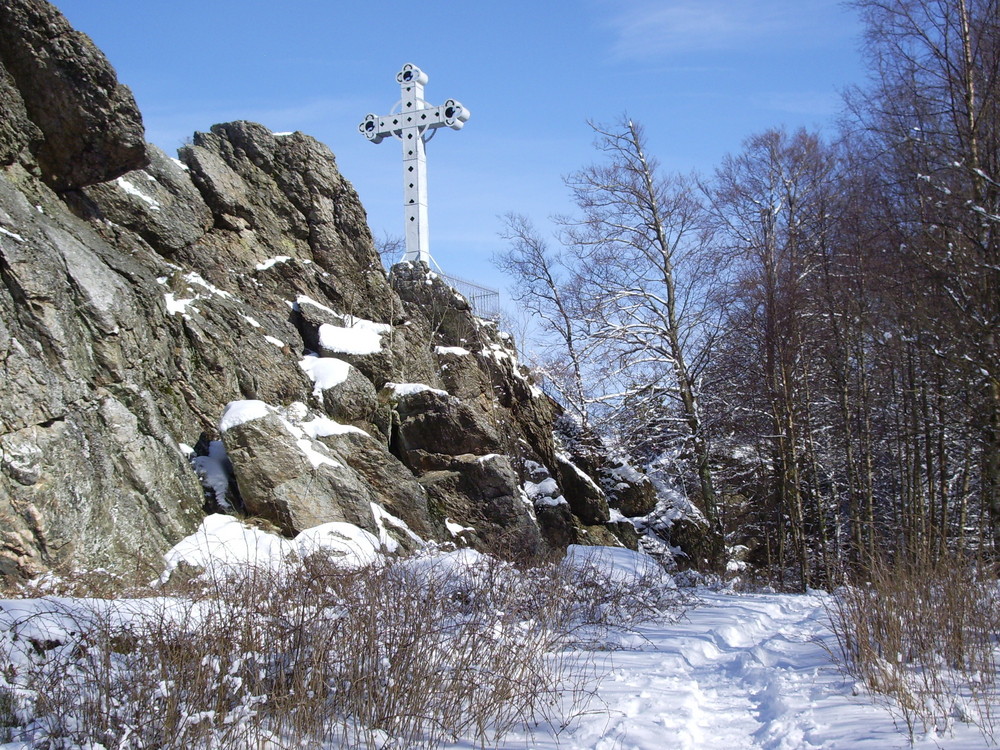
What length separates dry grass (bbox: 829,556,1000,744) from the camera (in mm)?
5090

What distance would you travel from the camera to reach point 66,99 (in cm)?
1211

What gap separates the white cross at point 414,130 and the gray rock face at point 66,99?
1146cm

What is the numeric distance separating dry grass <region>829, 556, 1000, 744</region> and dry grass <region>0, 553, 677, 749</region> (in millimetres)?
2001

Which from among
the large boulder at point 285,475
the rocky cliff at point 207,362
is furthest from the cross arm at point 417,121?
the large boulder at point 285,475

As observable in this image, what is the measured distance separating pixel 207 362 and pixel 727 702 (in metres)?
9.64

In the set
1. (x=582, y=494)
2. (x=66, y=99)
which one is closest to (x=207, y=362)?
(x=66, y=99)

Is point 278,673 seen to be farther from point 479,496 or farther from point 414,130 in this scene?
point 414,130

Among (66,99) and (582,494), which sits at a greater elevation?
(66,99)

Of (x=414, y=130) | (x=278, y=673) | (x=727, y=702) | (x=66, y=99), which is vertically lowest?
(x=727, y=702)

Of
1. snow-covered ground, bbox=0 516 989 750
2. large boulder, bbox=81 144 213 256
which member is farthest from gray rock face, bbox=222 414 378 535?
large boulder, bbox=81 144 213 256

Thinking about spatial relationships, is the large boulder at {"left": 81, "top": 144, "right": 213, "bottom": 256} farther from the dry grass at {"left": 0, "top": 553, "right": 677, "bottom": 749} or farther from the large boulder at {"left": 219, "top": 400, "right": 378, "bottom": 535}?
the dry grass at {"left": 0, "top": 553, "right": 677, "bottom": 749}

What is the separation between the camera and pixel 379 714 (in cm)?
440

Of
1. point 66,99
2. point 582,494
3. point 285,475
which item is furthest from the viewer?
point 582,494

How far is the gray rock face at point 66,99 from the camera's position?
Answer: 11.8 metres
